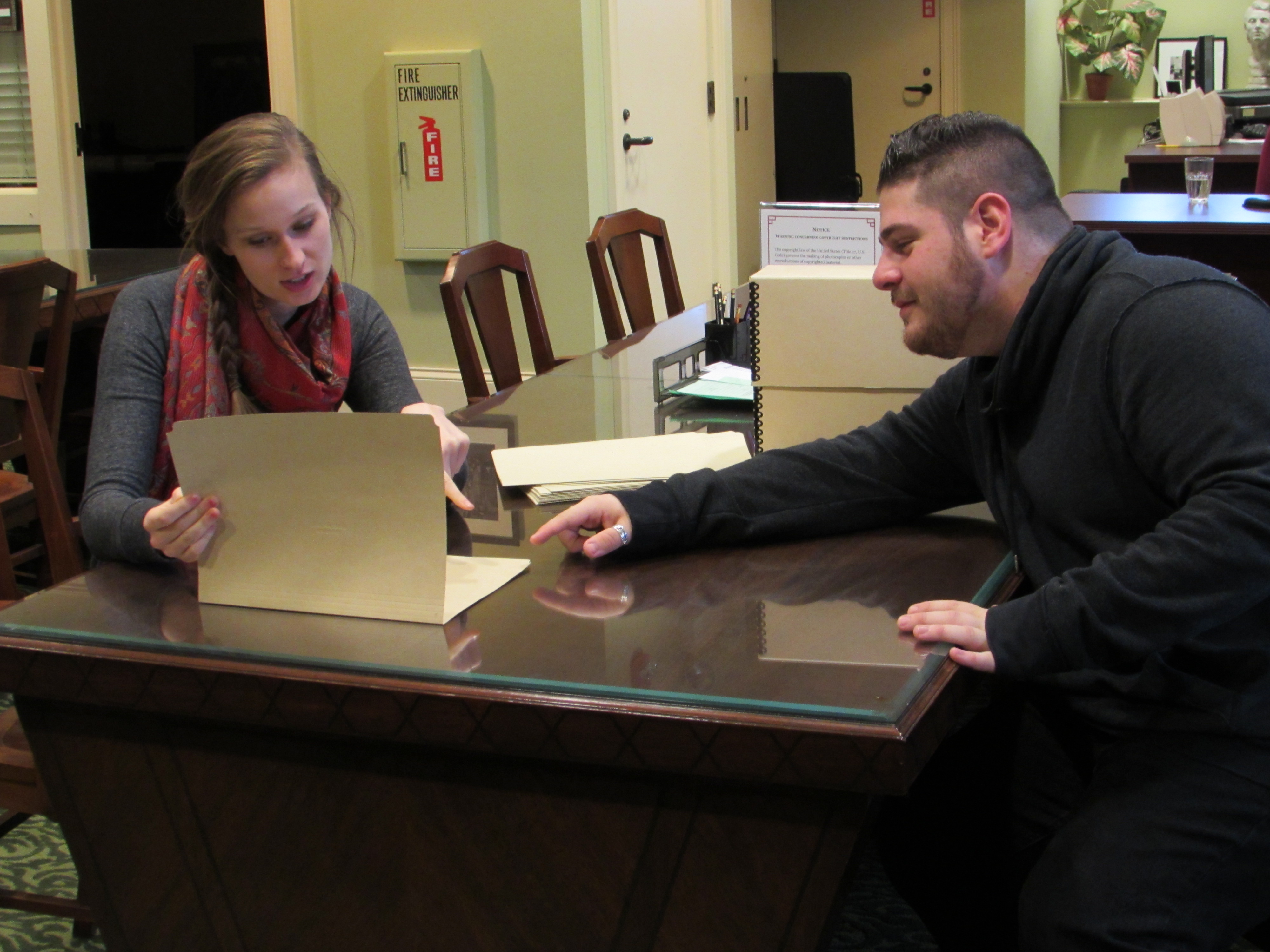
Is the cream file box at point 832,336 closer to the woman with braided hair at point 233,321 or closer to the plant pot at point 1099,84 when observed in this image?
the woman with braided hair at point 233,321

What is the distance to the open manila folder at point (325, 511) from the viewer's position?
1072mm

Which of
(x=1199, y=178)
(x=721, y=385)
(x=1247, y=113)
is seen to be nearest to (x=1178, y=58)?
(x=1247, y=113)

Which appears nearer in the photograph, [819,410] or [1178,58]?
[819,410]

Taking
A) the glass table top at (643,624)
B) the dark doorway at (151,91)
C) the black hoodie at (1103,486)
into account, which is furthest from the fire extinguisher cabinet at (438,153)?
the black hoodie at (1103,486)

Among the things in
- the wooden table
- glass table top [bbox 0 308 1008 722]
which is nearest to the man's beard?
glass table top [bbox 0 308 1008 722]

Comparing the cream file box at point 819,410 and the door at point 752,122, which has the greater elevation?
the door at point 752,122

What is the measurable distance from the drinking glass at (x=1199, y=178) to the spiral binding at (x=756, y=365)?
109 inches

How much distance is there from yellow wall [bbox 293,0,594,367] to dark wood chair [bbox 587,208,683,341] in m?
1.11

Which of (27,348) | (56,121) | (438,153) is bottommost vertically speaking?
(27,348)

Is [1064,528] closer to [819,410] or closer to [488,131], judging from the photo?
[819,410]

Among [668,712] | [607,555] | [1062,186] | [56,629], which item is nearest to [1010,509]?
[607,555]

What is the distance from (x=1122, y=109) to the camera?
811 cm

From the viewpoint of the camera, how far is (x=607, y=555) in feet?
4.30

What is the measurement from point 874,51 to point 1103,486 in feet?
22.8
